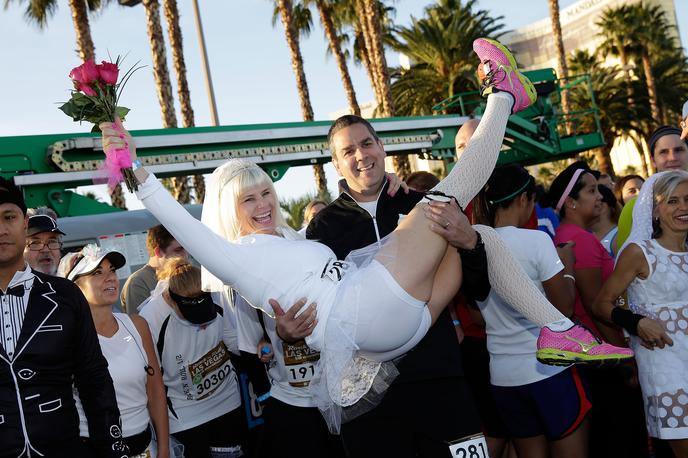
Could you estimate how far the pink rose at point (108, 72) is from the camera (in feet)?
9.76

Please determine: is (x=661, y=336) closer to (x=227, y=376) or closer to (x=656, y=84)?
(x=227, y=376)

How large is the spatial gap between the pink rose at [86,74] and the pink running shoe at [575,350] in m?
2.31

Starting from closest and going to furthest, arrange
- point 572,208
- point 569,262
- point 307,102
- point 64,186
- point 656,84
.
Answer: point 569,262
point 572,208
point 64,186
point 307,102
point 656,84

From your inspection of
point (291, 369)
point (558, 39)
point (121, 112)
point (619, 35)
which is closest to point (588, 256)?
point (291, 369)

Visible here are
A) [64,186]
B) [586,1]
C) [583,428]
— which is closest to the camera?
[583,428]

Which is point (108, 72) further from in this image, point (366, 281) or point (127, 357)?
point (127, 357)

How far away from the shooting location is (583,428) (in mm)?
3701

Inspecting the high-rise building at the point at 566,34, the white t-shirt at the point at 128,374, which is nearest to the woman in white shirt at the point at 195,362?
the white t-shirt at the point at 128,374

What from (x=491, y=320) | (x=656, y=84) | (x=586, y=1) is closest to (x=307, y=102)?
(x=491, y=320)

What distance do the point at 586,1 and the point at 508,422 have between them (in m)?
73.0

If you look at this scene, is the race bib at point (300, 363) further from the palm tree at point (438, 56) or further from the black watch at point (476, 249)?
the palm tree at point (438, 56)

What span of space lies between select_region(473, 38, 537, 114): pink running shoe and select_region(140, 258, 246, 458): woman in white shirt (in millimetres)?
2130

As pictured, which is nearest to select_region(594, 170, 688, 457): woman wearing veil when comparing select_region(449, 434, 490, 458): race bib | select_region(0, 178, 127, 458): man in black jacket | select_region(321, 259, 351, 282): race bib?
select_region(449, 434, 490, 458): race bib

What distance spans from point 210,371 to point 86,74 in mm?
2189
